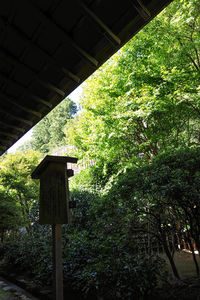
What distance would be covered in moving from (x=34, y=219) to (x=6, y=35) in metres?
6.69

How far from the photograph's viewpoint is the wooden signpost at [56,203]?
101 inches

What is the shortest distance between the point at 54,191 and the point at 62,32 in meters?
1.98

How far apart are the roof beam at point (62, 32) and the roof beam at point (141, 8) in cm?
65

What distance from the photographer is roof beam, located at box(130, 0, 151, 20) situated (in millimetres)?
1603

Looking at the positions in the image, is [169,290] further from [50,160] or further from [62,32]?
[62,32]

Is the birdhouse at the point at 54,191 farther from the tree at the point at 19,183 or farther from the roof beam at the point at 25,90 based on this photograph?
the tree at the point at 19,183

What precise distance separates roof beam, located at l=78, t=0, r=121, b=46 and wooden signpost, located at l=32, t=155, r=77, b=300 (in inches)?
69.2

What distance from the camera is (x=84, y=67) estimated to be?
2.28 metres

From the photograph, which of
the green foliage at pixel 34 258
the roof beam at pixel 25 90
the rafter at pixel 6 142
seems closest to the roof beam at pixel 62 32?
the roof beam at pixel 25 90

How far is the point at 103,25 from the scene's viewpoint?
1.79 metres

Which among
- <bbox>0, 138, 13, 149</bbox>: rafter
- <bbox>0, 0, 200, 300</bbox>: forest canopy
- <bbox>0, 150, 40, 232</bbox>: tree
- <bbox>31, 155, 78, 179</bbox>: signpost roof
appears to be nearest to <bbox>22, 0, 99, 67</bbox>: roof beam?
<bbox>31, 155, 78, 179</bbox>: signpost roof

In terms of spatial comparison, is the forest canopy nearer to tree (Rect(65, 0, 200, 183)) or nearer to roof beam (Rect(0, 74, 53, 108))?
tree (Rect(65, 0, 200, 183))

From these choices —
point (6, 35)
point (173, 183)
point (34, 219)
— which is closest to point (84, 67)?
point (6, 35)

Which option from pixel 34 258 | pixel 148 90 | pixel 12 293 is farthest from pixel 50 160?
pixel 148 90
